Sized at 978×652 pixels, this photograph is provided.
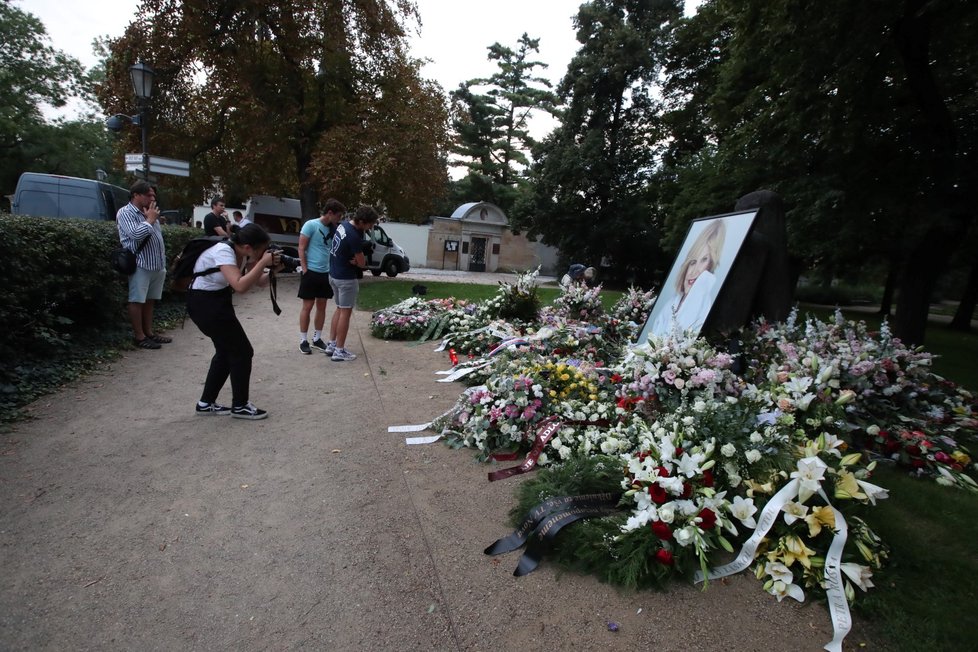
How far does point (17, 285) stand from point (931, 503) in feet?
22.9

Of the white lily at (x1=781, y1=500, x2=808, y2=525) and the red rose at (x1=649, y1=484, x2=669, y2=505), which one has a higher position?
the white lily at (x1=781, y1=500, x2=808, y2=525)

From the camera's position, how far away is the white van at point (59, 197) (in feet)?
33.6

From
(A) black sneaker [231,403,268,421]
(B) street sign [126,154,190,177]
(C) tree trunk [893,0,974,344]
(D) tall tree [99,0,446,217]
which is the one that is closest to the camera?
(A) black sneaker [231,403,268,421]

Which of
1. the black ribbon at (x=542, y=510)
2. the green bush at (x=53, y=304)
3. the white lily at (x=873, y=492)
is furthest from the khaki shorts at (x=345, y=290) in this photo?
the white lily at (x=873, y=492)

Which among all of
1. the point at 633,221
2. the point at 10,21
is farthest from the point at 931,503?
the point at 10,21

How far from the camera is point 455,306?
8867 mm

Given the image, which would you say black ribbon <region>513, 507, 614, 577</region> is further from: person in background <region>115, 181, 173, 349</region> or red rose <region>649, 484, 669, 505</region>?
person in background <region>115, 181, 173, 349</region>

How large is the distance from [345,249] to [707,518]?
4.96 m

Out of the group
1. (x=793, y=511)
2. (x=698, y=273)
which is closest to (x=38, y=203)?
(x=698, y=273)

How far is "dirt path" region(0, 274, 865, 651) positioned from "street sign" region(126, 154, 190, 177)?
7.26 metres

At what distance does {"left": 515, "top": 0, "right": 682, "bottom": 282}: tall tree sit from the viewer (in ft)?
79.4

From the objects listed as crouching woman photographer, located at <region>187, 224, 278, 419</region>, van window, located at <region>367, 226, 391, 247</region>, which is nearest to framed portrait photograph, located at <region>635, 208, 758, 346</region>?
crouching woman photographer, located at <region>187, 224, 278, 419</region>

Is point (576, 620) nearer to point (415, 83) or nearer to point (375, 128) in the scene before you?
point (375, 128)

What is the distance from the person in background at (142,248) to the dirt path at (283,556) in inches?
84.1
